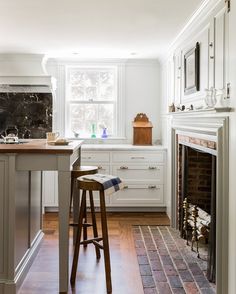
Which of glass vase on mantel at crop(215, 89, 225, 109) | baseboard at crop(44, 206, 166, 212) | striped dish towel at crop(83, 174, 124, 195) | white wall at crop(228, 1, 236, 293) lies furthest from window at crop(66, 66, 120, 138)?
white wall at crop(228, 1, 236, 293)

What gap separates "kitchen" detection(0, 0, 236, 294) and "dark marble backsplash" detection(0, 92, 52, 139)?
1cm

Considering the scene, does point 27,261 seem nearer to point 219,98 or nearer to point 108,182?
point 108,182

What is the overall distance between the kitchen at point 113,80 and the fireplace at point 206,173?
0.24ft

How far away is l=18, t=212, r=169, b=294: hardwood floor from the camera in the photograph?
2805 mm

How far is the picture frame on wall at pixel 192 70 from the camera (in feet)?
10.8

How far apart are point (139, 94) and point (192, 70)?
221cm

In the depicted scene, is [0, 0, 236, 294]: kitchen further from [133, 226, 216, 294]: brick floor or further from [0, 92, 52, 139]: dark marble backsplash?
[133, 226, 216, 294]: brick floor

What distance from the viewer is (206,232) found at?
3477 mm

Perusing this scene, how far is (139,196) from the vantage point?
5125mm

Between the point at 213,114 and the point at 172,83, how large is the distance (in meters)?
2.07

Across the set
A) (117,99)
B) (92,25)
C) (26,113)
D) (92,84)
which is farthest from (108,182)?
(92,84)

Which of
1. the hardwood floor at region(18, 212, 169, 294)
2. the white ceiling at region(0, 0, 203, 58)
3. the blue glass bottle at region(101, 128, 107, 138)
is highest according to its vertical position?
the white ceiling at region(0, 0, 203, 58)

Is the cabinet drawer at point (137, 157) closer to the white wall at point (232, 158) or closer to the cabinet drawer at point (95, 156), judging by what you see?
the cabinet drawer at point (95, 156)

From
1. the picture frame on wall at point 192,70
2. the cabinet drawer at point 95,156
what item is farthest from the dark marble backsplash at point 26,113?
the picture frame on wall at point 192,70
